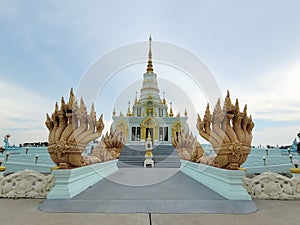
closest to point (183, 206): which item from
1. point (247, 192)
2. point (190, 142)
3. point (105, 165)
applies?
point (247, 192)

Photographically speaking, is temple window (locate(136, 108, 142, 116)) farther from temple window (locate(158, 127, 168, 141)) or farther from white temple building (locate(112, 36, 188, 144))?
temple window (locate(158, 127, 168, 141))

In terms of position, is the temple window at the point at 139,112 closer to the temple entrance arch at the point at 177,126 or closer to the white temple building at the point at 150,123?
the white temple building at the point at 150,123

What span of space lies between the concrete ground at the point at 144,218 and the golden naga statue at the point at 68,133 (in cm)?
118

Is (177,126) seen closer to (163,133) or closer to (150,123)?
(163,133)

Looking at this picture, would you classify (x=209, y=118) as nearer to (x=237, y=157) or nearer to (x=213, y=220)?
(x=237, y=157)

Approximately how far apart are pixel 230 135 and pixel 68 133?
12.9 feet

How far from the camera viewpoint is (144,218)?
118 inches

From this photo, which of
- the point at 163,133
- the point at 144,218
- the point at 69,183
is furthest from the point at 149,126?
the point at 144,218

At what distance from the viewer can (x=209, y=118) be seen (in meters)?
5.61

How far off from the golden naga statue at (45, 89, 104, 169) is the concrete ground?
118 cm

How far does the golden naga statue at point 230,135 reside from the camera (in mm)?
4336

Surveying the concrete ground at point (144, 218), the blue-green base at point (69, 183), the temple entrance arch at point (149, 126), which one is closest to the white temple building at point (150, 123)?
the temple entrance arch at point (149, 126)

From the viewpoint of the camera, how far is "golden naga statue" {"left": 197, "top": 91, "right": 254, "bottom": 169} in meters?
4.34

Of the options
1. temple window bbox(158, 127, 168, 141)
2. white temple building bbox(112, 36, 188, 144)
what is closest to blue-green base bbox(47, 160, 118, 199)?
white temple building bbox(112, 36, 188, 144)
